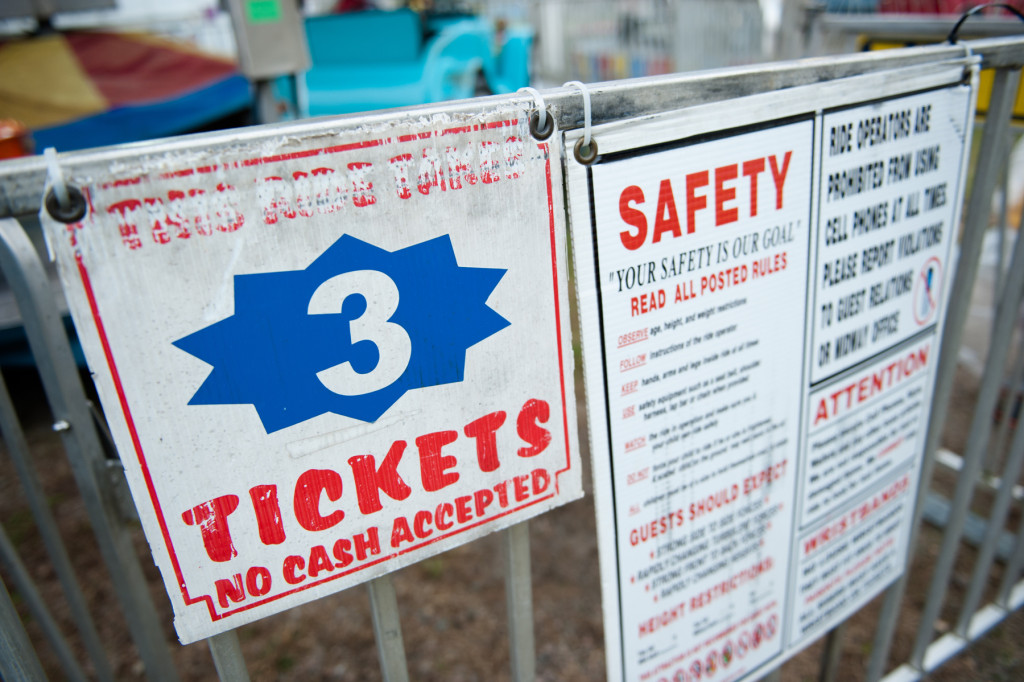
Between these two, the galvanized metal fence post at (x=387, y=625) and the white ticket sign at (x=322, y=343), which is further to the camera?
the galvanized metal fence post at (x=387, y=625)

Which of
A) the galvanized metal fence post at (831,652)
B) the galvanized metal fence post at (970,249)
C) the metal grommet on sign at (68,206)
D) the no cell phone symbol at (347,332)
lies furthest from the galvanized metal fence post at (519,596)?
the galvanized metal fence post at (970,249)

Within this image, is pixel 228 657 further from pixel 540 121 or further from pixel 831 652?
pixel 831 652

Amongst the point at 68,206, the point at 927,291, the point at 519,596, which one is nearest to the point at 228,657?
the point at 519,596

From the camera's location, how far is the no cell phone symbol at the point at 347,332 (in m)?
0.80

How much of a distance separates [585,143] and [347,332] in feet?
1.44

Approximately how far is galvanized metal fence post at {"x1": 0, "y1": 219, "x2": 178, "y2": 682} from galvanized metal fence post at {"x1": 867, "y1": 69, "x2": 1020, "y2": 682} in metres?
1.83

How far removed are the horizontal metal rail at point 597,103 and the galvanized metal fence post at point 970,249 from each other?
0.26ft

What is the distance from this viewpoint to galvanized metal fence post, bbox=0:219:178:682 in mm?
1062

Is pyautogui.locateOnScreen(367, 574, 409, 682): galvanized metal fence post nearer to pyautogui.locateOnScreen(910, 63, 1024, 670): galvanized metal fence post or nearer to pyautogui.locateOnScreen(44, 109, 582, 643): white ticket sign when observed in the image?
pyautogui.locateOnScreen(44, 109, 582, 643): white ticket sign

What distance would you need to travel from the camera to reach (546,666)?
2.34m

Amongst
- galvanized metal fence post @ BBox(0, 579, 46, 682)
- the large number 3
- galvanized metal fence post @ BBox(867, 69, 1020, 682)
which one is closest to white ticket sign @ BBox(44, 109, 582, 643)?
the large number 3

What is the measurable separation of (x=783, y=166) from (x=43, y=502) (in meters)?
1.57

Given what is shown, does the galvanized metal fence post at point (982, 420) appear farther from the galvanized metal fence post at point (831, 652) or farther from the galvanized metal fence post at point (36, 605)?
the galvanized metal fence post at point (36, 605)

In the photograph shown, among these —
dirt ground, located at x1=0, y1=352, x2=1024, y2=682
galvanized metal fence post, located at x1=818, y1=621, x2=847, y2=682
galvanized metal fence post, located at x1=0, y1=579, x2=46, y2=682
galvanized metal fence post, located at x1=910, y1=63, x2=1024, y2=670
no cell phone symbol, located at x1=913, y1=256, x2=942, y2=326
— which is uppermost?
no cell phone symbol, located at x1=913, y1=256, x2=942, y2=326
